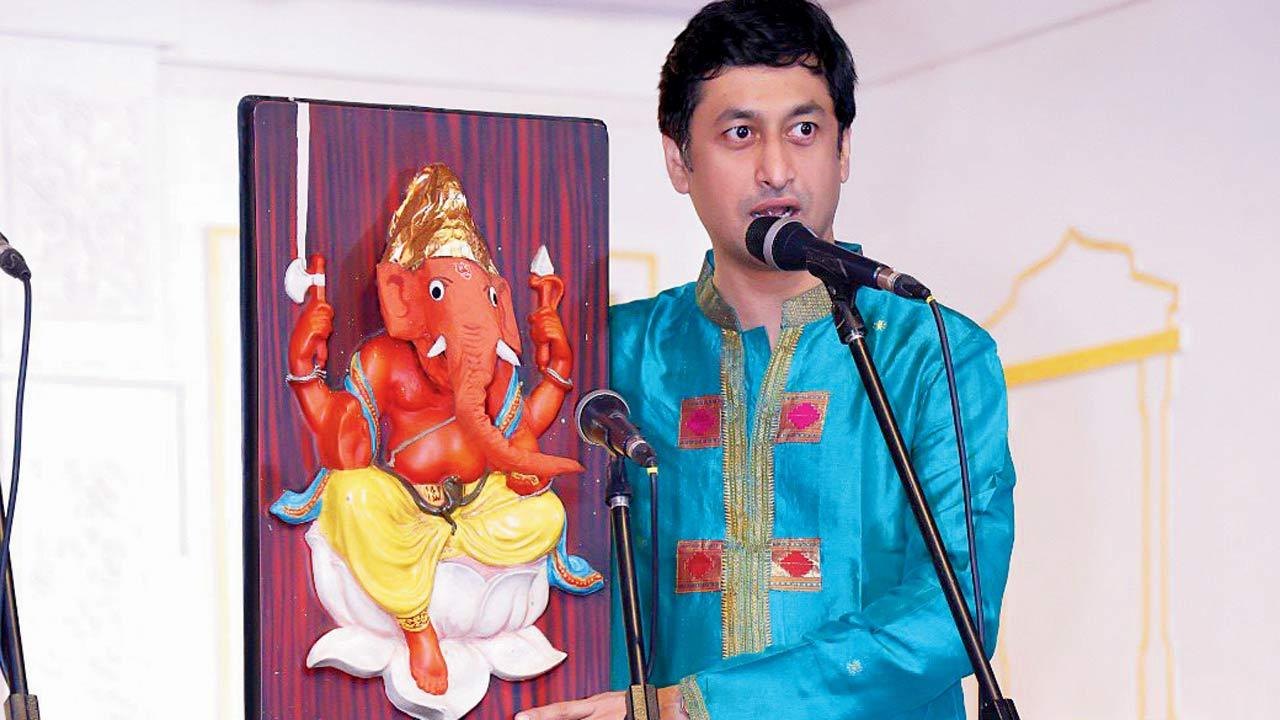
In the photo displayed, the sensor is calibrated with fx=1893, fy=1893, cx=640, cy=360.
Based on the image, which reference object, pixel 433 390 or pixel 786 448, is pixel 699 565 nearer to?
pixel 786 448

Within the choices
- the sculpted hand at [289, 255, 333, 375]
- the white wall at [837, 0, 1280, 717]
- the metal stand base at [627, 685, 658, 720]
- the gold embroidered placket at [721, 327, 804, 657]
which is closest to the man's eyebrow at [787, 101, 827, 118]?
the gold embroidered placket at [721, 327, 804, 657]

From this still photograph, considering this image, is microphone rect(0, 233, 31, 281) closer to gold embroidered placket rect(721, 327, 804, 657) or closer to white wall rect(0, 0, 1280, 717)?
gold embroidered placket rect(721, 327, 804, 657)

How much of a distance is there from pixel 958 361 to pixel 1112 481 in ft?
2.88

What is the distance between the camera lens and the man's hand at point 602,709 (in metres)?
2.91

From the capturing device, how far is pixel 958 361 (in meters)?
3.04

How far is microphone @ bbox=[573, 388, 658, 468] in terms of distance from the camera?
104 inches

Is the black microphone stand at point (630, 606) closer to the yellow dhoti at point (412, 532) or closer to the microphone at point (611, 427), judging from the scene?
the microphone at point (611, 427)

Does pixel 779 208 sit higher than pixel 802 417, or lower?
higher

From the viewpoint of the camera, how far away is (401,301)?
2992 mm

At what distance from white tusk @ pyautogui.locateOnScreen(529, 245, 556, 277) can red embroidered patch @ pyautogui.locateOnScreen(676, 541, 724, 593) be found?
20.4 inches

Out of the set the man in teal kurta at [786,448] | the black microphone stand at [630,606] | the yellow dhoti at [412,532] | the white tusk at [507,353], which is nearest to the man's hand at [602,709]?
the man in teal kurta at [786,448]

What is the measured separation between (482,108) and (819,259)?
5.88 feet

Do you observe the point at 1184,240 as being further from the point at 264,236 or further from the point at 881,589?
the point at 264,236

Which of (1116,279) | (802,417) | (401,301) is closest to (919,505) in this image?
(802,417)
